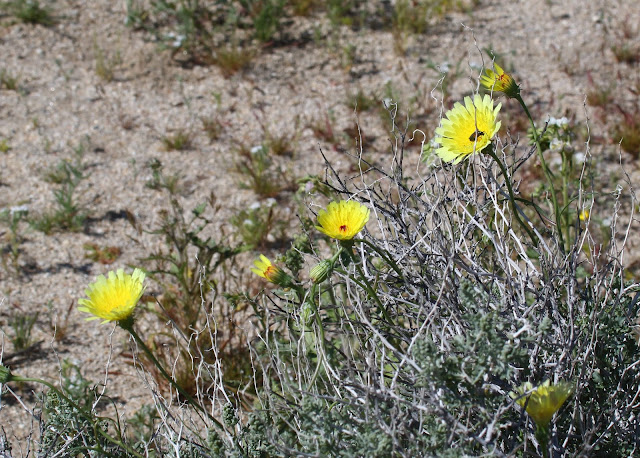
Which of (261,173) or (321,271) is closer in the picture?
(321,271)

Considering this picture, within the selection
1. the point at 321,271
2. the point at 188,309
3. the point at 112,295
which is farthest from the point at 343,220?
the point at 188,309

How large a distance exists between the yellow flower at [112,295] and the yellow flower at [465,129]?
0.87 metres

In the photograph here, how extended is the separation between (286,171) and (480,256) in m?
2.07

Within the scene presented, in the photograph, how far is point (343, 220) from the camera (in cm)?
172

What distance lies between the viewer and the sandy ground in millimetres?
3627

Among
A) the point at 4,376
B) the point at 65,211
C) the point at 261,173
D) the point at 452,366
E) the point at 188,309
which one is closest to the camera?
the point at 452,366

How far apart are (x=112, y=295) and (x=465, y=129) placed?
1043 mm

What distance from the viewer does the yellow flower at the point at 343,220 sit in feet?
5.37

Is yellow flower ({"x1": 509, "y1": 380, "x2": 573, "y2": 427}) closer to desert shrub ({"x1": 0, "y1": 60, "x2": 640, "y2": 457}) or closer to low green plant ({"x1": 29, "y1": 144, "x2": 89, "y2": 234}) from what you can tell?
desert shrub ({"x1": 0, "y1": 60, "x2": 640, "y2": 457})

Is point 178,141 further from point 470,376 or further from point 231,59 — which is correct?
point 470,376

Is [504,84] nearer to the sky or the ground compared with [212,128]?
nearer to the sky

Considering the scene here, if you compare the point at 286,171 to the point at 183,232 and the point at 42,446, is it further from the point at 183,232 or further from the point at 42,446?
the point at 42,446

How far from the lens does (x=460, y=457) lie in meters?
1.39

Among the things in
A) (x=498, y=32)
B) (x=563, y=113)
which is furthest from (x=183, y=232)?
(x=498, y=32)
